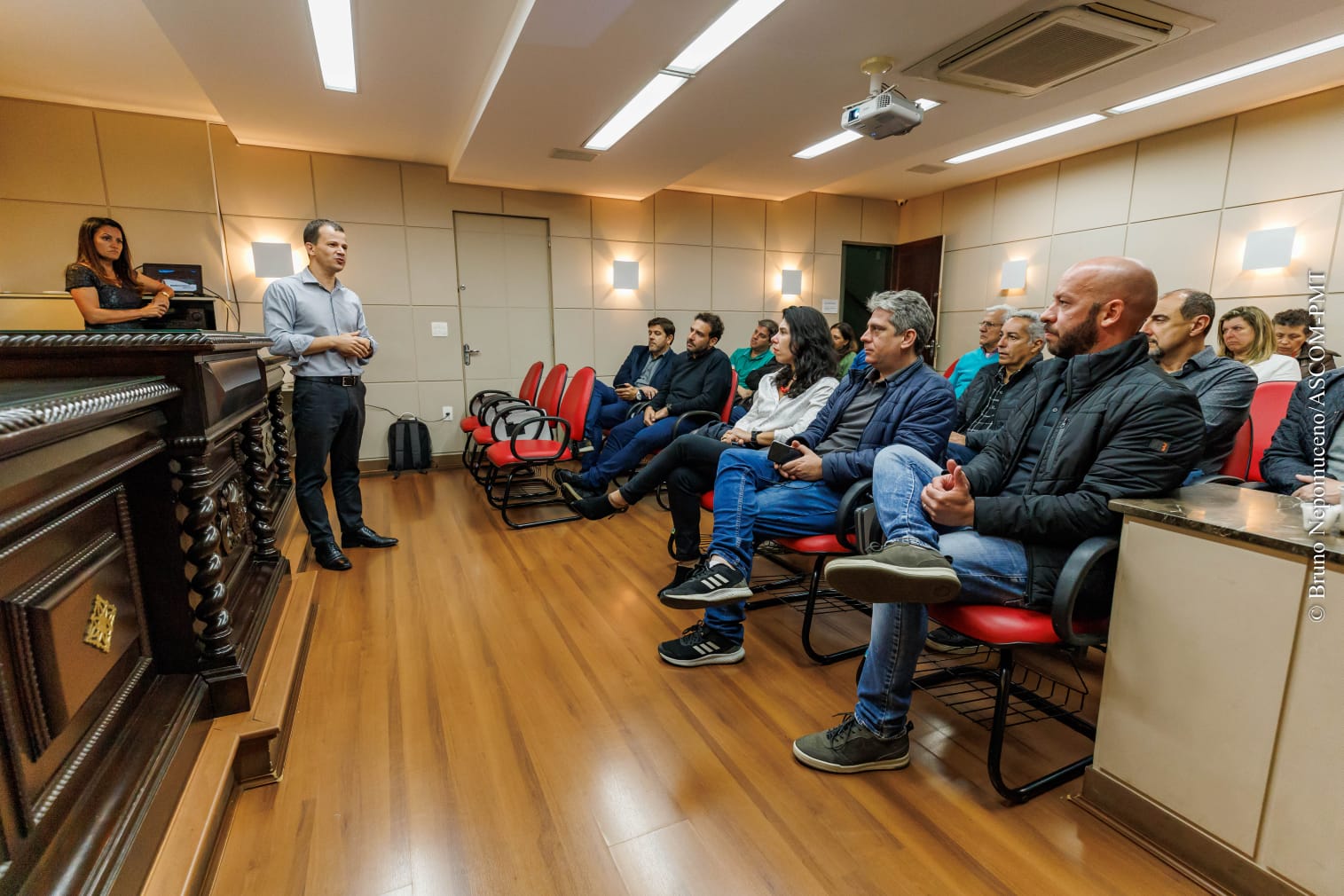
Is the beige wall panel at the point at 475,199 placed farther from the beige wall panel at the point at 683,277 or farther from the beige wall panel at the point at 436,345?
the beige wall panel at the point at 683,277

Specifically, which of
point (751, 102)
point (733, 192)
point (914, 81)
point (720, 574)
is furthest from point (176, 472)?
point (733, 192)

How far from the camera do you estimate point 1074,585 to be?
140 centimetres

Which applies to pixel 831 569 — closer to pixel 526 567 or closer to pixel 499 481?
pixel 526 567

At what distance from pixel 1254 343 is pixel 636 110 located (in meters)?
3.97

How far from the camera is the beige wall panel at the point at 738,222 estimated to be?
689 cm

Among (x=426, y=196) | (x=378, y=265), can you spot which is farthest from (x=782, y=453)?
(x=426, y=196)

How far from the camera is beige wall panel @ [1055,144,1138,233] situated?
17.7 ft

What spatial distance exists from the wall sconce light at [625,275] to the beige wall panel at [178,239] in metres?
3.55

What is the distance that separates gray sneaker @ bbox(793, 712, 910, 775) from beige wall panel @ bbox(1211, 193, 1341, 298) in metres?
5.24

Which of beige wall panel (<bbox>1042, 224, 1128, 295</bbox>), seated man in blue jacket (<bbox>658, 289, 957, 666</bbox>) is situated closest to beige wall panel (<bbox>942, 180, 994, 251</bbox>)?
beige wall panel (<bbox>1042, 224, 1128, 295</bbox>)

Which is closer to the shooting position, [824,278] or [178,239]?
[178,239]

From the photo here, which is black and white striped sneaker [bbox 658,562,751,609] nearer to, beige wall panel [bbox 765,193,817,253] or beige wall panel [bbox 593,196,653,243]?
beige wall panel [bbox 593,196,653,243]

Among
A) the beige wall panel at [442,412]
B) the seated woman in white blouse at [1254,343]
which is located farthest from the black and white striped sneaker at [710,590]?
the beige wall panel at [442,412]

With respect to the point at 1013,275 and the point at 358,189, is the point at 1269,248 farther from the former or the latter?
the point at 358,189
